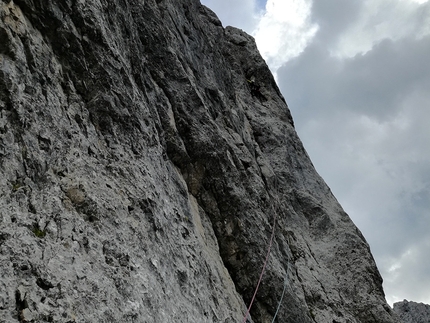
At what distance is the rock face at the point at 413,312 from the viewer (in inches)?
1324

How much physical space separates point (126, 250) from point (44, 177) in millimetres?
1507

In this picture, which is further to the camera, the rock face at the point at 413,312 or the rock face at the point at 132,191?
the rock face at the point at 413,312

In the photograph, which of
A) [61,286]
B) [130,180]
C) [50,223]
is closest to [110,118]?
[130,180]

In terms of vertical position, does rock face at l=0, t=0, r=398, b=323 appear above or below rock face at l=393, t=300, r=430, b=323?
below

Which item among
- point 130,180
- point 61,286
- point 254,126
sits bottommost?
point 61,286

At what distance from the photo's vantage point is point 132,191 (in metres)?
7.20

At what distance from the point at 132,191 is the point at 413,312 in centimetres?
3417

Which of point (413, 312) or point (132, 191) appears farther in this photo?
point (413, 312)

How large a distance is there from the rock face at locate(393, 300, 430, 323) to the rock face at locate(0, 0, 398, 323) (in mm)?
21452

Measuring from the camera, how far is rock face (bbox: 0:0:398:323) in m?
5.23

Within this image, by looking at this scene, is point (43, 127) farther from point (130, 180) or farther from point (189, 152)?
point (189, 152)

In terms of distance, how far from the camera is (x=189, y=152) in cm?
1080

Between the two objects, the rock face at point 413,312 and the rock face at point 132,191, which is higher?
the rock face at point 413,312

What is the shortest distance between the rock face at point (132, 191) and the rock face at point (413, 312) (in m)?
21.5
